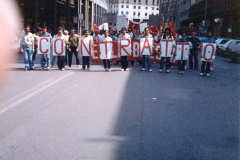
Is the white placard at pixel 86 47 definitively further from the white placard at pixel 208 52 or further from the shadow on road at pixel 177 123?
the white placard at pixel 208 52

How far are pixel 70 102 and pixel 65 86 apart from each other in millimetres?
2259

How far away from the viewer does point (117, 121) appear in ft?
18.5

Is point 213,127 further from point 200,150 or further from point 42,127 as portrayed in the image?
point 42,127

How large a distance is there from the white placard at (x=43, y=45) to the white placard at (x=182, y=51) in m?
6.04

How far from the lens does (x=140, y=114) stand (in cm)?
616

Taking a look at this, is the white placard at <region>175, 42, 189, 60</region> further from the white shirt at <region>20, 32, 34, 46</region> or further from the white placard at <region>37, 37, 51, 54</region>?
the white shirt at <region>20, 32, 34, 46</region>

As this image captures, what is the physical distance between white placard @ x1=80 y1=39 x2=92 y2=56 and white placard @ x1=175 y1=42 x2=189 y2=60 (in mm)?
4144

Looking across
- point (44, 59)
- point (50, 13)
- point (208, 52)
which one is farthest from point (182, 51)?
point (50, 13)

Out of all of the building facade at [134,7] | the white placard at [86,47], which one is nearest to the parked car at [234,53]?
the white placard at [86,47]

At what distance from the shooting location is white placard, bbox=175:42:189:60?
43.9 ft

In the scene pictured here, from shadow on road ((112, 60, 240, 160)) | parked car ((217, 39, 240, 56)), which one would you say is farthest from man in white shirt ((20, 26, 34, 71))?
parked car ((217, 39, 240, 56))

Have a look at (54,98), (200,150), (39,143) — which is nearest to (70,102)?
(54,98)

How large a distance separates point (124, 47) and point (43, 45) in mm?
3815

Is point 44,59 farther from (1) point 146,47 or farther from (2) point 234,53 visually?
(2) point 234,53
